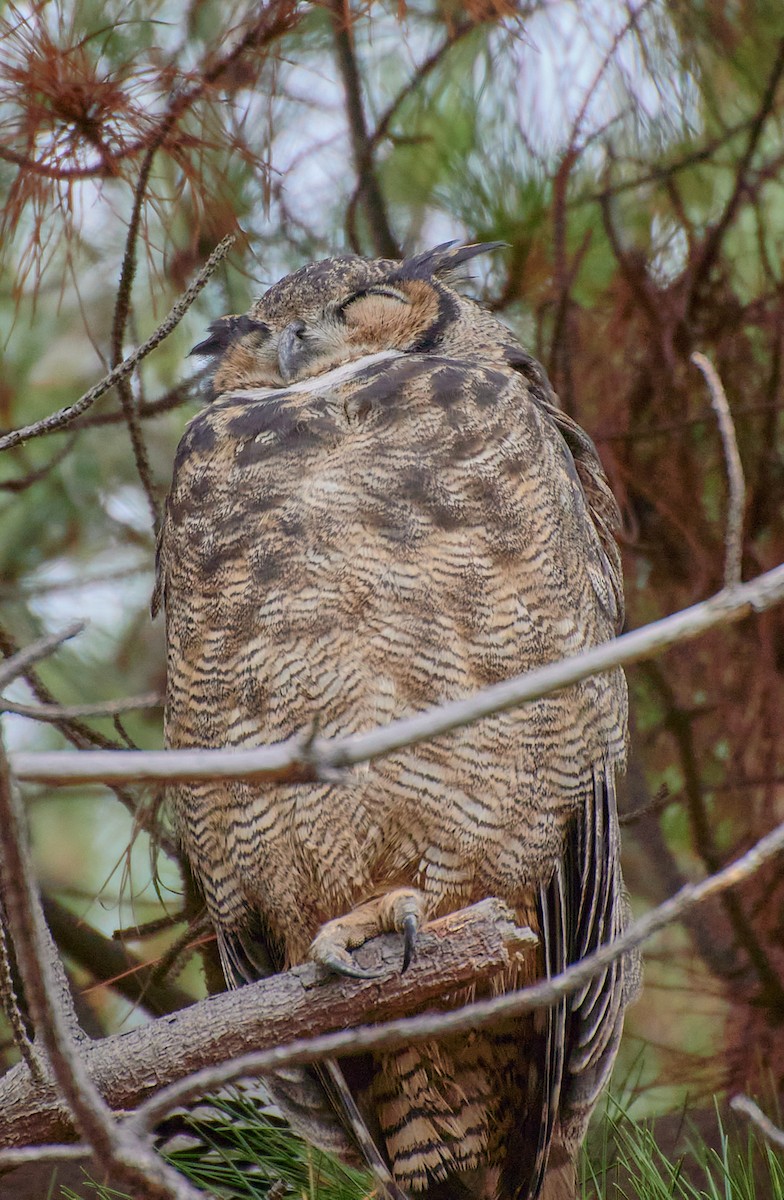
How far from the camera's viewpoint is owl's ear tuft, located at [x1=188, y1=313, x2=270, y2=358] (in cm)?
255

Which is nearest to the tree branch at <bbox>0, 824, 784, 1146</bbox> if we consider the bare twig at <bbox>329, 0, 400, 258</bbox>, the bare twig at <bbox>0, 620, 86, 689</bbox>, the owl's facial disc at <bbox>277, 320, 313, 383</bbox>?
the bare twig at <bbox>0, 620, 86, 689</bbox>

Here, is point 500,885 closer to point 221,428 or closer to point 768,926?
point 221,428

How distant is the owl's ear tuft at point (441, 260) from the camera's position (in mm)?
2523

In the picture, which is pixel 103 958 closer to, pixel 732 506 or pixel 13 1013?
pixel 13 1013

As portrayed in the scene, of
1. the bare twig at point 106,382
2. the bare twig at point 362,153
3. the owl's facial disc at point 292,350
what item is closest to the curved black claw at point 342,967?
the bare twig at point 106,382

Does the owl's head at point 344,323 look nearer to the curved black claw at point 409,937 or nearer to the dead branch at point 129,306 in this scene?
the dead branch at point 129,306

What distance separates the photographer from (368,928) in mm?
1917

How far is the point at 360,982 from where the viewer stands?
5.82 ft

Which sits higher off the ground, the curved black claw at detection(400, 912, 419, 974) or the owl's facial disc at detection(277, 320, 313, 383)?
the owl's facial disc at detection(277, 320, 313, 383)

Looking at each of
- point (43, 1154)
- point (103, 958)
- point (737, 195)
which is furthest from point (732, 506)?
point (737, 195)

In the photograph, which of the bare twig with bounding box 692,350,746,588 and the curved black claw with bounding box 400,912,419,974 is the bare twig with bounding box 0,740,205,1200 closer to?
the bare twig with bounding box 692,350,746,588

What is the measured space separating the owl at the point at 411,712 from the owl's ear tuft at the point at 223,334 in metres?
0.27

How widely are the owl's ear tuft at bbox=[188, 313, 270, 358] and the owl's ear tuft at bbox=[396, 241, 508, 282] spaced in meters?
0.31

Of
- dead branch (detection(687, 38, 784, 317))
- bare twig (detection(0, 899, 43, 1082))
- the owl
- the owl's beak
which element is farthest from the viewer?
dead branch (detection(687, 38, 784, 317))
